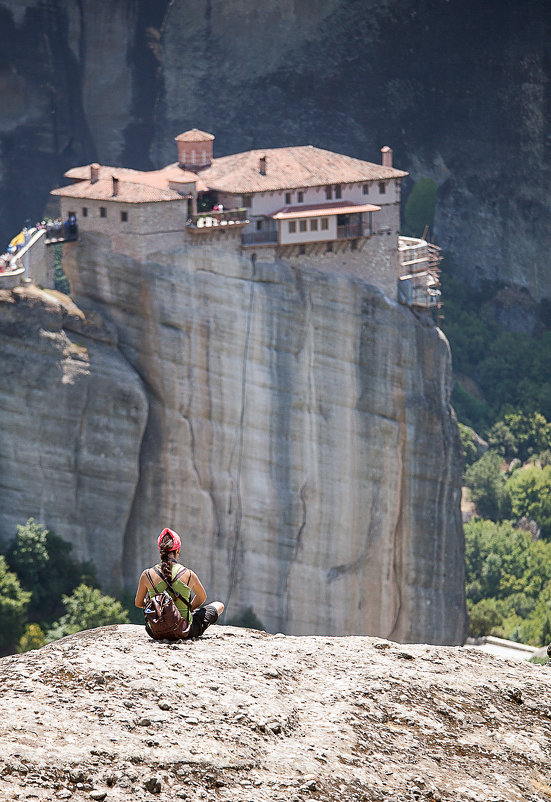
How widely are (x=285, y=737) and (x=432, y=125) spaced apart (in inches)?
2976

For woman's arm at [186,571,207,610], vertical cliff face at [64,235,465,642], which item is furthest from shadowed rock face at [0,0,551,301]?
woman's arm at [186,571,207,610]

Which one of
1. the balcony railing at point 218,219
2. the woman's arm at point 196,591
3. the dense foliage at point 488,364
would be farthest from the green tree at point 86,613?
the dense foliage at point 488,364

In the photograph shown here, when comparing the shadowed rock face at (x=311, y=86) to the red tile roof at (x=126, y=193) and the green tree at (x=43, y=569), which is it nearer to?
the red tile roof at (x=126, y=193)

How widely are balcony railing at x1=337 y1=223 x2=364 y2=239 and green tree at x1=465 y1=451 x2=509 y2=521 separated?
79.1 feet

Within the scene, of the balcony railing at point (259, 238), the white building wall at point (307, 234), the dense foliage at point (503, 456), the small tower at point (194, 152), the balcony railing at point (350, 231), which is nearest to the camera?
the balcony railing at point (259, 238)

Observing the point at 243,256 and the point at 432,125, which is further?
the point at 432,125

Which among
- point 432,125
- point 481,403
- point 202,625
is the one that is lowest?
point 202,625

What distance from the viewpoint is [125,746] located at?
14.3 metres

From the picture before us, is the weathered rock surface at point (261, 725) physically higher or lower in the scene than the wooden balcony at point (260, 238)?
lower

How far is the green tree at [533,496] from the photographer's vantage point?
243 ft

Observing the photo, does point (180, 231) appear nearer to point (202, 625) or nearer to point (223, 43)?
point (202, 625)

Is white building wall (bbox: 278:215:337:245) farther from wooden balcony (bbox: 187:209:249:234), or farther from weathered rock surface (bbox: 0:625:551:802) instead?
weathered rock surface (bbox: 0:625:551:802)

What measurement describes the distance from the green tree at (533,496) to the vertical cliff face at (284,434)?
20.7m

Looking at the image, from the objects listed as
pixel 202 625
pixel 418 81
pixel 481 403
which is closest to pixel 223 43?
pixel 418 81
